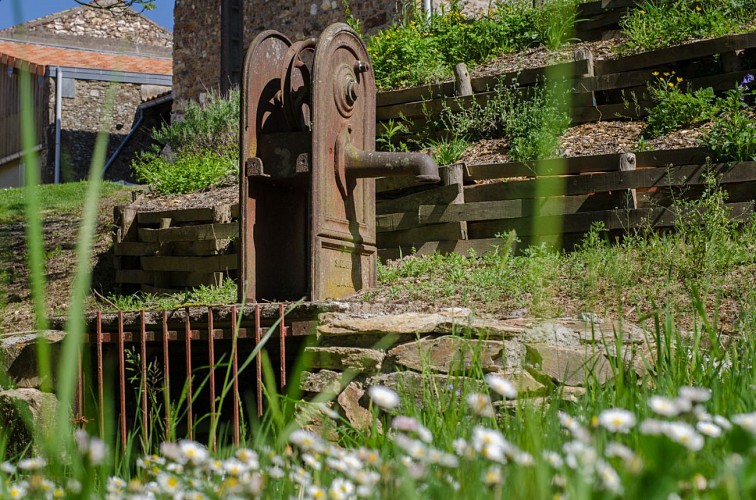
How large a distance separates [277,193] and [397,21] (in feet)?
28.3

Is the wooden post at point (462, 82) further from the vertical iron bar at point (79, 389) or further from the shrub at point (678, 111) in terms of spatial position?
the vertical iron bar at point (79, 389)

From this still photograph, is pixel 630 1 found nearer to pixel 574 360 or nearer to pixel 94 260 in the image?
pixel 94 260

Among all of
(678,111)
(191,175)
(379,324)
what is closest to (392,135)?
(678,111)

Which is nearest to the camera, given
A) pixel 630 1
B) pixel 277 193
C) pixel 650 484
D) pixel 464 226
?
pixel 650 484

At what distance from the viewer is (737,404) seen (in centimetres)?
221

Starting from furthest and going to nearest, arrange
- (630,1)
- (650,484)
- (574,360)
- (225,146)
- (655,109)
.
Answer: (225,146) < (630,1) < (655,109) < (574,360) < (650,484)

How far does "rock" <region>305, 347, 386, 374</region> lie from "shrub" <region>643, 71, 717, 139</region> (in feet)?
14.9

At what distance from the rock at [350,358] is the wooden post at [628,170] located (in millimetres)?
3034

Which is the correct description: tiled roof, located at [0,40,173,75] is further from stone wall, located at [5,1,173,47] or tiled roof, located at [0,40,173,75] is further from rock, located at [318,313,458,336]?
rock, located at [318,313,458,336]

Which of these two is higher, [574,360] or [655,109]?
[655,109]

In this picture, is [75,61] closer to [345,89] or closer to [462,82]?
[462,82]

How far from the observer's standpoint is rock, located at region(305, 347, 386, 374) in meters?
4.44

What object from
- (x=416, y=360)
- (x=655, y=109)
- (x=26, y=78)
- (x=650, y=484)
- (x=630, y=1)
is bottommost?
(x=416, y=360)

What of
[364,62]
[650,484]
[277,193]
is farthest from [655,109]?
[650,484]
